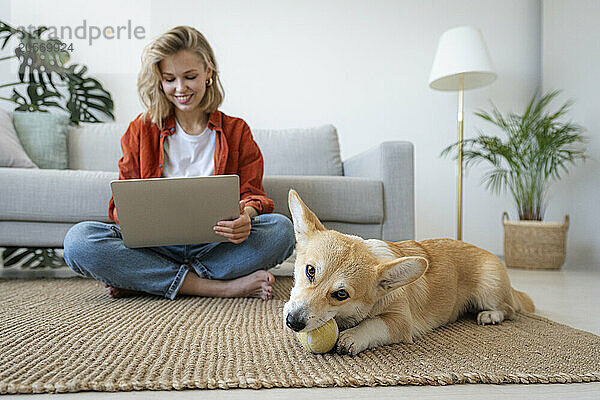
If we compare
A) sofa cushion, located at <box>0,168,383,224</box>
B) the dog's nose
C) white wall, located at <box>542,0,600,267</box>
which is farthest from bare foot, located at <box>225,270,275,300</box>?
white wall, located at <box>542,0,600,267</box>

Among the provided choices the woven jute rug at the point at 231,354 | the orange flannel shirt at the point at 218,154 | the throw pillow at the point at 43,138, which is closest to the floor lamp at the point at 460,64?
the orange flannel shirt at the point at 218,154

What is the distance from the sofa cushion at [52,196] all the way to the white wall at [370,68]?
57.1 inches

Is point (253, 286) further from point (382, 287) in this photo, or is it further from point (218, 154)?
point (382, 287)

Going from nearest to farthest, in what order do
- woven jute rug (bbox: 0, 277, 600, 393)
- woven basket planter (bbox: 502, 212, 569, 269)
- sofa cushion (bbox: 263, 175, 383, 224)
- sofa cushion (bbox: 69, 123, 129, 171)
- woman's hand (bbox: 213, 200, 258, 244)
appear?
woven jute rug (bbox: 0, 277, 600, 393)
woman's hand (bbox: 213, 200, 258, 244)
sofa cushion (bbox: 263, 175, 383, 224)
sofa cushion (bbox: 69, 123, 129, 171)
woven basket planter (bbox: 502, 212, 569, 269)

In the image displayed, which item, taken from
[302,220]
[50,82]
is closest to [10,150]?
[50,82]

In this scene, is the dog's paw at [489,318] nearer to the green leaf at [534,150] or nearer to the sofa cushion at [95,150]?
the green leaf at [534,150]

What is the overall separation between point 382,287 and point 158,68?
47.1 inches

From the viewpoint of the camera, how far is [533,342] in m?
1.20

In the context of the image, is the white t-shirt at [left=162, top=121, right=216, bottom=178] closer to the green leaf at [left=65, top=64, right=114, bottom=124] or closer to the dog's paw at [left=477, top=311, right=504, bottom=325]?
the dog's paw at [left=477, top=311, right=504, bottom=325]

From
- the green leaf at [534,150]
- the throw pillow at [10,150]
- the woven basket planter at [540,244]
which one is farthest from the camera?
the green leaf at [534,150]

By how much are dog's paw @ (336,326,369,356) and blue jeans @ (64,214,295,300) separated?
0.75 m

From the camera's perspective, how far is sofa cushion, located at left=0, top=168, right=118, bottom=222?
2133 millimetres

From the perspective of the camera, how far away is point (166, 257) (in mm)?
1769

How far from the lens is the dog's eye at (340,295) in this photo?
1023 mm
